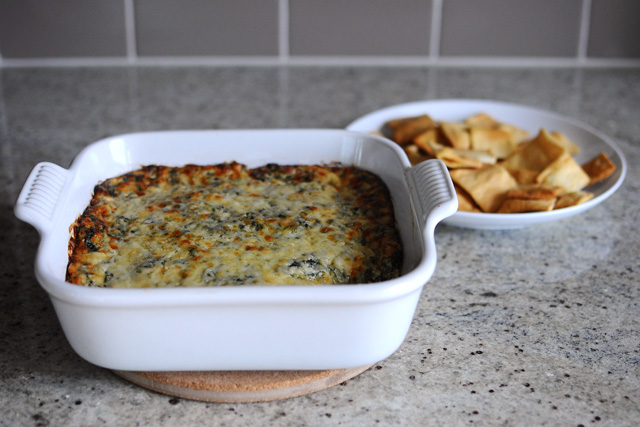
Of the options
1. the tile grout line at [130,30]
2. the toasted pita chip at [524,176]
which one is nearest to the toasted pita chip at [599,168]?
the toasted pita chip at [524,176]

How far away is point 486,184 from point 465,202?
1.8 inches

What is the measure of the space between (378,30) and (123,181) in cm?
128

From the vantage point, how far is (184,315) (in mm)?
671

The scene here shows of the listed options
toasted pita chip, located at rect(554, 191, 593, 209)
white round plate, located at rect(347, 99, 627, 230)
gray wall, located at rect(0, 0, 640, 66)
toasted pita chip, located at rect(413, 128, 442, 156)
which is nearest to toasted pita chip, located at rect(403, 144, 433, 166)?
toasted pita chip, located at rect(413, 128, 442, 156)

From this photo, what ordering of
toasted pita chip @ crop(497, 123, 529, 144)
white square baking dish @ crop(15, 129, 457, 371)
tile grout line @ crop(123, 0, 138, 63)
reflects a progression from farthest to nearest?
tile grout line @ crop(123, 0, 138, 63) → toasted pita chip @ crop(497, 123, 529, 144) → white square baking dish @ crop(15, 129, 457, 371)

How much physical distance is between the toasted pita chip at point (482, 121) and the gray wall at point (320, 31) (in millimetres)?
665

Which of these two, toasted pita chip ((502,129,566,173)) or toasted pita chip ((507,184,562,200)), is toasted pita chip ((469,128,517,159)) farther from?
toasted pita chip ((507,184,562,200))

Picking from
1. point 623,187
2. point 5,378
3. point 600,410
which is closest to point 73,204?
point 5,378

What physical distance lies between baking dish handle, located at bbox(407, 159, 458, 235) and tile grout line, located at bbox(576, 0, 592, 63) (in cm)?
145

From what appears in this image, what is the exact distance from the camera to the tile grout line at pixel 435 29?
81.0 inches

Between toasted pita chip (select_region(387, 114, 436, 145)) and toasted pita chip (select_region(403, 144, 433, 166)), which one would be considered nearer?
toasted pita chip (select_region(403, 144, 433, 166))

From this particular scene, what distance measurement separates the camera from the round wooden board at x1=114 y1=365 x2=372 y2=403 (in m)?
0.77

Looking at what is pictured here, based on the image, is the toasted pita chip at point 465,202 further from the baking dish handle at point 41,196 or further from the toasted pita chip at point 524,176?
the baking dish handle at point 41,196

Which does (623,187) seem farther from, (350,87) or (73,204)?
(73,204)
